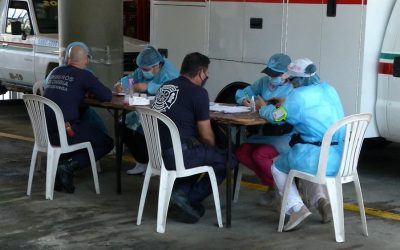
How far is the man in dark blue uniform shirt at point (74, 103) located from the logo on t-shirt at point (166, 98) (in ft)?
3.50

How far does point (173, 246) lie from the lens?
619 cm

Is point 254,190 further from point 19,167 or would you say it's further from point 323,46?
point 19,167

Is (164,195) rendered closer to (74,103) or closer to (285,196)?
(285,196)

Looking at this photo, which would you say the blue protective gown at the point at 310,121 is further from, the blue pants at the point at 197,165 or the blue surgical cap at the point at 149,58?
the blue surgical cap at the point at 149,58

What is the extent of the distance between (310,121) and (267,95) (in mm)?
1221

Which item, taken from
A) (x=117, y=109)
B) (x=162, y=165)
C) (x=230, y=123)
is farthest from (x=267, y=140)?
(x=117, y=109)

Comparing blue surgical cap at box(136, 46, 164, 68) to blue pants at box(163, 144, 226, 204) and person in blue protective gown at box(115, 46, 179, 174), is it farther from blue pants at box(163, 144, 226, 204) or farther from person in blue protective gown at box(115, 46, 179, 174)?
blue pants at box(163, 144, 226, 204)

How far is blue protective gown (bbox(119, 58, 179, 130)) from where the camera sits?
8.07 meters

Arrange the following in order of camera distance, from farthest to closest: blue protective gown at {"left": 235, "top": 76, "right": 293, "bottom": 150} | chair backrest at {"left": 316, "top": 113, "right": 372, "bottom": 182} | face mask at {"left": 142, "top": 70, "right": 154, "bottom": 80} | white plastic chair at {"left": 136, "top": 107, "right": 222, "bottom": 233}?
face mask at {"left": 142, "top": 70, "right": 154, "bottom": 80} < blue protective gown at {"left": 235, "top": 76, "right": 293, "bottom": 150} < white plastic chair at {"left": 136, "top": 107, "right": 222, "bottom": 233} < chair backrest at {"left": 316, "top": 113, "right": 372, "bottom": 182}

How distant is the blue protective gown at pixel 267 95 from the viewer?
23.5 ft

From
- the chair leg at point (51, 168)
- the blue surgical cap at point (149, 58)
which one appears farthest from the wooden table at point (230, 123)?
the chair leg at point (51, 168)

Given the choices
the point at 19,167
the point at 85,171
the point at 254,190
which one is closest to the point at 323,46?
the point at 254,190

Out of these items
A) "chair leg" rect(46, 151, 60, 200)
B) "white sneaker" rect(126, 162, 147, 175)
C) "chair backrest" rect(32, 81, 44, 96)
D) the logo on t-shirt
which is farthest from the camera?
"chair backrest" rect(32, 81, 44, 96)

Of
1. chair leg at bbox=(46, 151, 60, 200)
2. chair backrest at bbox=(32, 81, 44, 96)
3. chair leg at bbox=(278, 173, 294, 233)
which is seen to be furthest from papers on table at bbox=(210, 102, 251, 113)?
chair backrest at bbox=(32, 81, 44, 96)
